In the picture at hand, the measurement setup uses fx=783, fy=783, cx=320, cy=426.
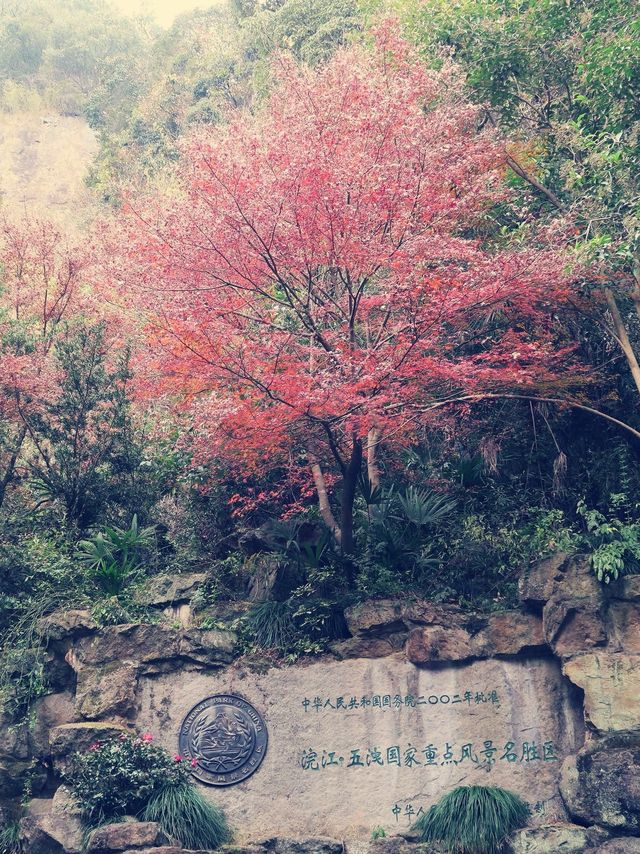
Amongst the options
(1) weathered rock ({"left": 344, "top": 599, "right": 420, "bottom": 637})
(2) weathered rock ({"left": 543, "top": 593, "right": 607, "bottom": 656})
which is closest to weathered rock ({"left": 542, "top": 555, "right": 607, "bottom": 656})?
(2) weathered rock ({"left": 543, "top": 593, "right": 607, "bottom": 656})

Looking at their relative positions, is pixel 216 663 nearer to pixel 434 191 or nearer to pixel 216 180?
pixel 216 180

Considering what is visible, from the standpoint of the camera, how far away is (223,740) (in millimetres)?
10141

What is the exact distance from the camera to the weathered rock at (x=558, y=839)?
876 centimetres

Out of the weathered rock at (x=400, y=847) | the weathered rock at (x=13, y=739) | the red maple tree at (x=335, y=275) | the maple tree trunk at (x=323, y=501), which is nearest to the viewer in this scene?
the weathered rock at (x=400, y=847)

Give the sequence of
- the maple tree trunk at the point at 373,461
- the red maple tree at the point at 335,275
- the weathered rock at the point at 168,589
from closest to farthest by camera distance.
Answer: the red maple tree at the point at 335,275 → the weathered rock at the point at 168,589 → the maple tree trunk at the point at 373,461

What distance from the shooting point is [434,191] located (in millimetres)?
10953

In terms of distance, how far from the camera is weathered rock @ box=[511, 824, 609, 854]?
876 cm

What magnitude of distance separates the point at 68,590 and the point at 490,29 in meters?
10.6

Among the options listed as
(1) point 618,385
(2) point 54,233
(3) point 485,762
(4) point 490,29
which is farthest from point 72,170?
(3) point 485,762

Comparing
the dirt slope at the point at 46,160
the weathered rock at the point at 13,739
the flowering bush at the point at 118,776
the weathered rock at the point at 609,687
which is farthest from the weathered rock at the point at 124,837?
the dirt slope at the point at 46,160

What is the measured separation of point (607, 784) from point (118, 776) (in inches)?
224

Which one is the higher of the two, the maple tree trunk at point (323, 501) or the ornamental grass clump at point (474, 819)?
the maple tree trunk at point (323, 501)

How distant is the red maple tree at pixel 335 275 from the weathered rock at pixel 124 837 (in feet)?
14.5

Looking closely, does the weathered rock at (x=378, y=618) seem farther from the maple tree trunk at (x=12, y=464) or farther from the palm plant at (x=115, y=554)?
the maple tree trunk at (x=12, y=464)
